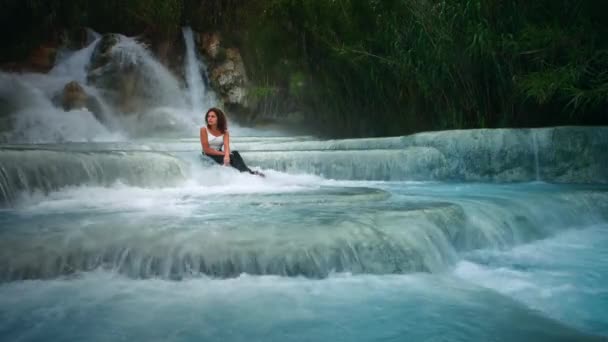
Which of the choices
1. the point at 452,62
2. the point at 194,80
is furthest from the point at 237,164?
the point at 194,80

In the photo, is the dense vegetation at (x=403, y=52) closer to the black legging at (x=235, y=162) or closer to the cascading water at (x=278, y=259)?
the cascading water at (x=278, y=259)

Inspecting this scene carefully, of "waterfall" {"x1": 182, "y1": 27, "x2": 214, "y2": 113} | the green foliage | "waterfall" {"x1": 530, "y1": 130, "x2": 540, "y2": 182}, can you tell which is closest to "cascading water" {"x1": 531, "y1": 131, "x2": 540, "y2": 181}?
"waterfall" {"x1": 530, "y1": 130, "x2": 540, "y2": 182}

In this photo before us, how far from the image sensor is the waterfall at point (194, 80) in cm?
1263

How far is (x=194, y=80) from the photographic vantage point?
12812mm

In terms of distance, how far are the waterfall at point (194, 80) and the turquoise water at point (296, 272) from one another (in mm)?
8553

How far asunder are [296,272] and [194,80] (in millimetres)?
10785

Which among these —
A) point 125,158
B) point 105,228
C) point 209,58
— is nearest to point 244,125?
point 209,58

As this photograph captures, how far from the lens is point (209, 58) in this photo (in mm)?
12914

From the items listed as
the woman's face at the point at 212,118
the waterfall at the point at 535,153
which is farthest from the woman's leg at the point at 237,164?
the waterfall at the point at 535,153

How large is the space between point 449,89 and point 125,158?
4877mm

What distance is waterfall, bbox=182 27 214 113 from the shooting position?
12.6m

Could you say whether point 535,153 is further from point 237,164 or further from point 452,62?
point 237,164

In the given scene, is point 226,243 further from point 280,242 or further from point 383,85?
point 383,85

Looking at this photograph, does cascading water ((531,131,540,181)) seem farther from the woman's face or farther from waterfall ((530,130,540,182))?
the woman's face
